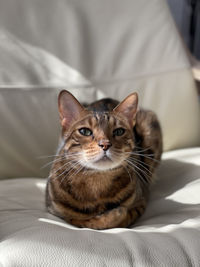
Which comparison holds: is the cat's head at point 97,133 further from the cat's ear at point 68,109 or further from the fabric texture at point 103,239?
the fabric texture at point 103,239

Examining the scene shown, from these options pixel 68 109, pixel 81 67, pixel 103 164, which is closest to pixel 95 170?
pixel 103 164

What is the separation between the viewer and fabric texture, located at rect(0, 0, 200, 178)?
1.62 m

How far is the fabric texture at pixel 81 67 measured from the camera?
1.62 m

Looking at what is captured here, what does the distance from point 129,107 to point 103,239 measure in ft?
1.64

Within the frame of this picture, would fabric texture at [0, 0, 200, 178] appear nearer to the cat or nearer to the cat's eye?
the cat

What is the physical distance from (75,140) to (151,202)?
1.43ft

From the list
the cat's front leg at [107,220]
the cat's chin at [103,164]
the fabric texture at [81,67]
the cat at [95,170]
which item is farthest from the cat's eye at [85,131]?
the fabric texture at [81,67]

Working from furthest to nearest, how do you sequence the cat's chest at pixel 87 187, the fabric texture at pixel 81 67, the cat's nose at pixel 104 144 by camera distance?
the fabric texture at pixel 81 67, the cat's chest at pixel 87 187, the cat's nose at pixel 104 144

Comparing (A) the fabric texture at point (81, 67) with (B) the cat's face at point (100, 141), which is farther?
(A) the fabric texture at point (81, 67)

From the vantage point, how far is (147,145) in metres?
1.63

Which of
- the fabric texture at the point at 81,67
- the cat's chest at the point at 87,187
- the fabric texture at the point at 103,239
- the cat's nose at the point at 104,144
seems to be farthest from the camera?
the fabric texture at the point at 81,67

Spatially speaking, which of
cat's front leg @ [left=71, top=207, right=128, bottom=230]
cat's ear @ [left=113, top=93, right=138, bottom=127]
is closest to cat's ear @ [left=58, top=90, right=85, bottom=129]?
cat's ear @ [left=113, top=93, right=138, bottom=127]

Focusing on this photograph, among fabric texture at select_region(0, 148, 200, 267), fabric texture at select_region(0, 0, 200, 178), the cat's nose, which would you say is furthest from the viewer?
fabric texture at select_region(0, 0, 200, 178)

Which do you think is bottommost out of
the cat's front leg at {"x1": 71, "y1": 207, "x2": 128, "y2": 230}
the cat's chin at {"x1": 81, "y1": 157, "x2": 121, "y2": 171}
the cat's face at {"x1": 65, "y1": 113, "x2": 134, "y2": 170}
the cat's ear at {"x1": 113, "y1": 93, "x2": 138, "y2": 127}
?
the cat's front leg at {"x1": 71, "y1": 207, "x2": 128, "y2": 230}
